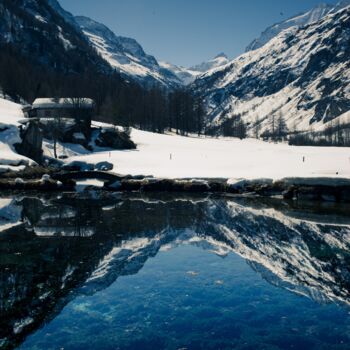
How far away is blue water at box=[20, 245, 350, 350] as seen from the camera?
496 inches

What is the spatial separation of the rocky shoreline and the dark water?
996cm

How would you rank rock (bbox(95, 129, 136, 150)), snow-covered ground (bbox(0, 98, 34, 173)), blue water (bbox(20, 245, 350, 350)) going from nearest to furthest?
blue water (bbox(20, 245, 350, 350)) → snow-covered ground (bbox(0, 98, 34, 173)) → rock (bbox(95, 129, 136, 150))

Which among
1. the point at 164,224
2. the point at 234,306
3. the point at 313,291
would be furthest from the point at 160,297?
the point at 164,224

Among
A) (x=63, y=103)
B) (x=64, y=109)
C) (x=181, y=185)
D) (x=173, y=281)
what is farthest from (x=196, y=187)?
(x=63, y=103)

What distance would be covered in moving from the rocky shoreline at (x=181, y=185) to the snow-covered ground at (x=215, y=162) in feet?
6.51

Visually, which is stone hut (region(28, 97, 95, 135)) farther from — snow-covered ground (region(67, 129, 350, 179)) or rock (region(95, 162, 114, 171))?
rock (region(95, 162, 114, 171))

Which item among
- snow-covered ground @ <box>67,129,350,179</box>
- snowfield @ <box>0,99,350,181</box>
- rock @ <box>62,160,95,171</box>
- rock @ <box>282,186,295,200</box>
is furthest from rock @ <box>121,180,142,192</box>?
→ rock @ <box>282,186,295,200</box>

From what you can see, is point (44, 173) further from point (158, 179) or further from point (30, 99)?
point (30, 99)

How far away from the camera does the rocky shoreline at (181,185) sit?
4097 cm

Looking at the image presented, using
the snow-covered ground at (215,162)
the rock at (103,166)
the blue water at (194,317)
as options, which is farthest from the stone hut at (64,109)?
the blue water at (194,317)

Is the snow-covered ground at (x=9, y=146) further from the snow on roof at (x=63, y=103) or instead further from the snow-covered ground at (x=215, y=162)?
the snow on roof at (x=63, y=103)

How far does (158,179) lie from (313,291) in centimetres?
3198

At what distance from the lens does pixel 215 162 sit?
60469 millimetres

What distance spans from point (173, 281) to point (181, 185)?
2872cm
